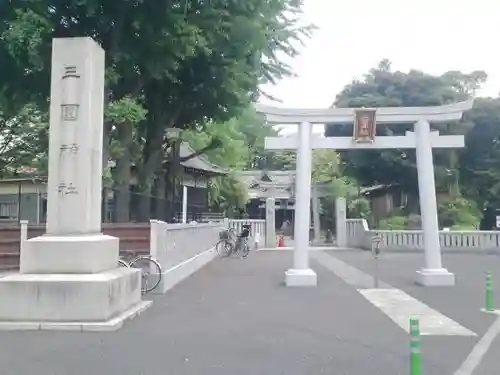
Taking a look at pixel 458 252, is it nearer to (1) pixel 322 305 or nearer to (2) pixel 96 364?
(1) pixel 322 305

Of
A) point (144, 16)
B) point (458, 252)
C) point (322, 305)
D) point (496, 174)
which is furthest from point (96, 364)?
point (496, 174)

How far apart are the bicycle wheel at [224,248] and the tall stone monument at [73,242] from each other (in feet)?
49.6

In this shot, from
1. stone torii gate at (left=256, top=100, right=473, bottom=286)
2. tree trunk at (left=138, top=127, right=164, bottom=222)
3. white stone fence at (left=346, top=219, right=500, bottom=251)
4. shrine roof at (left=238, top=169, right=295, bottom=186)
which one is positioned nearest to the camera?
stone torii gate at (left=256, top=100, right=473, bottom=286)

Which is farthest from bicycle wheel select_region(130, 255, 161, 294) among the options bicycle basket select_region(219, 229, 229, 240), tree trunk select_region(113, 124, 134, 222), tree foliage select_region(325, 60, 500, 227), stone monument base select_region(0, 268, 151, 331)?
tree foliage select_region(325, 60, 500, 227)

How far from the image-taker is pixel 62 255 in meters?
9.42

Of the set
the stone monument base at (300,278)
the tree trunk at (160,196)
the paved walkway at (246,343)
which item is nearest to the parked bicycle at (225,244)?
the tree trunk at (160,196)

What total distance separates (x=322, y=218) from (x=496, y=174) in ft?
42.5

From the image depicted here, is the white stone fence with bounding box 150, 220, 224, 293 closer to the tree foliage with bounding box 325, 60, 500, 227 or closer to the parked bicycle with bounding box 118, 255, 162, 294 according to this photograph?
the parked bicycle with bounding box 118, 255, 162, 294

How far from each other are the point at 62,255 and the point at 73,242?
25cm

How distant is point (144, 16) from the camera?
1458cm

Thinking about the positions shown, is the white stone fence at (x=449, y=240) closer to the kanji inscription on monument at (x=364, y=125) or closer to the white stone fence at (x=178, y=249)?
the white stone fence at (x=178, y=249)

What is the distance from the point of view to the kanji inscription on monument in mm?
15203

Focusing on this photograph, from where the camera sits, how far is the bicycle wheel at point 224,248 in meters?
25.8

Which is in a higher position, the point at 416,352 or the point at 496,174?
the point at 496,174
